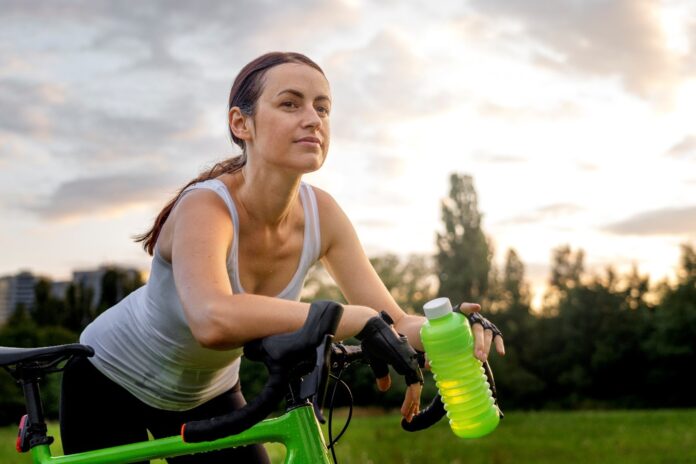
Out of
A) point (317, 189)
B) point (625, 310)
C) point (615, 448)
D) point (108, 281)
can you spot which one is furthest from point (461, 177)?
point (317, 189)

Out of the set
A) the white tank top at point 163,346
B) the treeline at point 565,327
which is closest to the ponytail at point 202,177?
the white tank top at point 163,346

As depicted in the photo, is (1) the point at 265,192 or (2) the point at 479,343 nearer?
(2) the point at 479,343

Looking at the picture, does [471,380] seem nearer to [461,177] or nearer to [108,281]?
[461,177]

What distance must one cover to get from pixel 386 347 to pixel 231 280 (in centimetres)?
86

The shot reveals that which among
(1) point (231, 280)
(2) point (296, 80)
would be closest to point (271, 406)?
(1) point (231, 280)

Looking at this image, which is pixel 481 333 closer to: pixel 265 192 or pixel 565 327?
pixel 265 192

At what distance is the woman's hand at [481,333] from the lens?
229 centimetres

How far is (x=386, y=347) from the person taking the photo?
6.54 ft

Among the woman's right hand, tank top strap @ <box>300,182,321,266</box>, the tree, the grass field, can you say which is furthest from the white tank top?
the tree

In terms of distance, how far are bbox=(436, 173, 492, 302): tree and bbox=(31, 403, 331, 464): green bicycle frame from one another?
36798mm

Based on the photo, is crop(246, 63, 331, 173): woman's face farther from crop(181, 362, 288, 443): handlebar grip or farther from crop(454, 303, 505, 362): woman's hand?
crop(181, 362, 288, 443): handlebar grip

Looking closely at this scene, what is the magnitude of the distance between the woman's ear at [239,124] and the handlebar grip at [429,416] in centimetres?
101

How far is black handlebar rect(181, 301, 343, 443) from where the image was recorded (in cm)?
196

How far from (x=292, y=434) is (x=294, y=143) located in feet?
2.71
